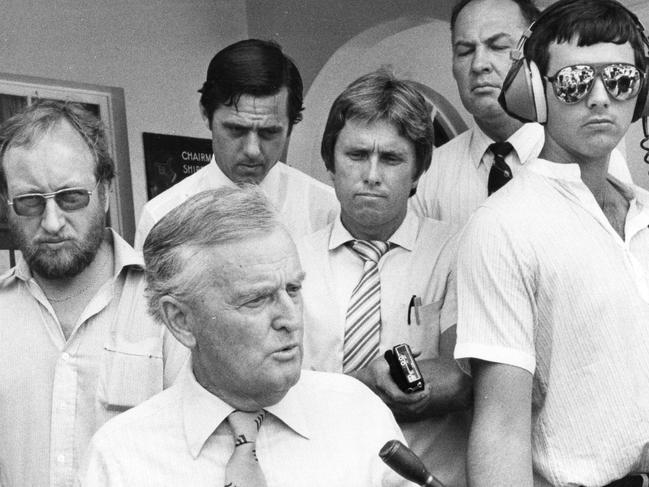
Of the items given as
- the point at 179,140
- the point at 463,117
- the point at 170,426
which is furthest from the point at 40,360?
the point at 463,117

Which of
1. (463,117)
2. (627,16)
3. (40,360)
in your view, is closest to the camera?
(627,16)

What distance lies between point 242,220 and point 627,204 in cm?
90

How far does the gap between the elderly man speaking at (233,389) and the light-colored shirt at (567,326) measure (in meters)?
0.32

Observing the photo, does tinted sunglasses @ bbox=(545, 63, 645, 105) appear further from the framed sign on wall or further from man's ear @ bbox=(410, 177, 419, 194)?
the framed sign on wall

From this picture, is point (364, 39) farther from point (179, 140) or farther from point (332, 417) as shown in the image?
point (332, 417)

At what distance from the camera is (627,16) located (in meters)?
2.26

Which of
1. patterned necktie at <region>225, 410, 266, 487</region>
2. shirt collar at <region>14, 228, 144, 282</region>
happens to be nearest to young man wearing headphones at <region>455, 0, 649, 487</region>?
patterned necktie at <region>225, 410, 266, 487</region>

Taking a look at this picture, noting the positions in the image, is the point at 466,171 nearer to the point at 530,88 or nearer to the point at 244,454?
the point at 530,88

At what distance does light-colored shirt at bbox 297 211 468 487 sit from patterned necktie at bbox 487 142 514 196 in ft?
0.99

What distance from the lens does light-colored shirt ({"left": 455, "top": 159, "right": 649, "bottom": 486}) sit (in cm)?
210

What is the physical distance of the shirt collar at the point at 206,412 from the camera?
82.0 inches

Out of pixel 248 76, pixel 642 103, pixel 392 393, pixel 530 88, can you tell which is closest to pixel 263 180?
pixel 248 76

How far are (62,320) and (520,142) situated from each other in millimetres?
1423

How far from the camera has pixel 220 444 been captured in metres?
2.10
